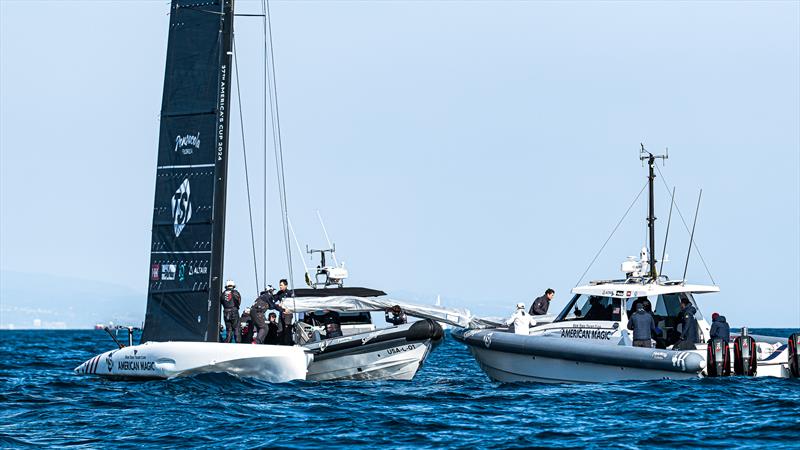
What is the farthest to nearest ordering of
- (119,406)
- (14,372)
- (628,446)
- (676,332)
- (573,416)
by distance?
1. (14,372)
2. (676,332)
3. (119,406)
4. (573,416)
5. (628,446)

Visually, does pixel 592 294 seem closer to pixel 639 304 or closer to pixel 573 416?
pixel 639 304

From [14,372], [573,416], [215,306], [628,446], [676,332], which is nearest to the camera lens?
[628,446]

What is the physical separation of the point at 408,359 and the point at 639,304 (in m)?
4.67

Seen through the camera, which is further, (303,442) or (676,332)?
(676,332)

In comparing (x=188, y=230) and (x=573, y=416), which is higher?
(x=188, y=230)

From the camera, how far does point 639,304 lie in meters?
25.5

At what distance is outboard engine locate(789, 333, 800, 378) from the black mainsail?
35.3 feet

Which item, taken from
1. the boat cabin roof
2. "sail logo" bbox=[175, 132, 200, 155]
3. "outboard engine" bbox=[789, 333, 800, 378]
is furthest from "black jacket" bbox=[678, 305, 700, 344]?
"sail logo" bbox=[175, 132, 200, 155]

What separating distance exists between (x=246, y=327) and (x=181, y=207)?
2.79 meters

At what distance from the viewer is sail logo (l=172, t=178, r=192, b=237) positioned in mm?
25297

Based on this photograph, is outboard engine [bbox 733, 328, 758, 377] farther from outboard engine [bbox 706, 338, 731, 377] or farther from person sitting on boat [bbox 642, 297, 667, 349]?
person sitting on boat [bbox 642, 297, 667, 349]

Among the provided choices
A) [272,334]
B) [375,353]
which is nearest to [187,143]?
[272,334]

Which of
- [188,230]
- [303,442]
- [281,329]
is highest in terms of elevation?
[188,230]

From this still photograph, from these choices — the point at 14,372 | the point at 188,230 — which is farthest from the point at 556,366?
the point at 14,372
